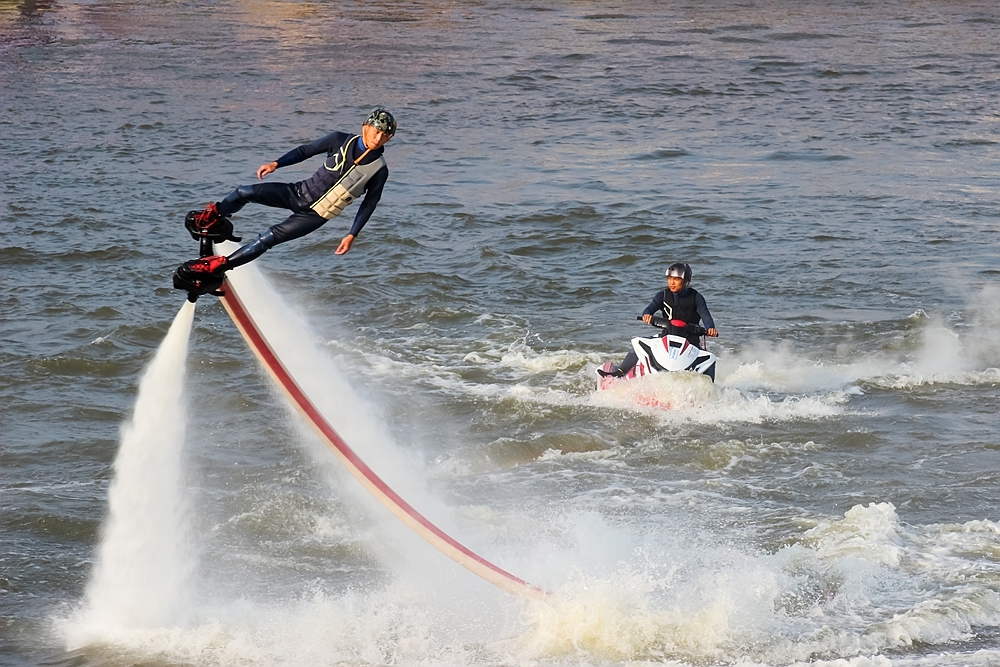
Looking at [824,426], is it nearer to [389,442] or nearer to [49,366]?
[389,442]

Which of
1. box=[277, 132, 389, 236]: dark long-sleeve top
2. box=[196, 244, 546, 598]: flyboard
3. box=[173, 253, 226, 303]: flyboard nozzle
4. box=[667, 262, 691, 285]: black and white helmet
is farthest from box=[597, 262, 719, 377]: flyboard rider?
box=[173, 253, 226, 303]: flyboard nozzle

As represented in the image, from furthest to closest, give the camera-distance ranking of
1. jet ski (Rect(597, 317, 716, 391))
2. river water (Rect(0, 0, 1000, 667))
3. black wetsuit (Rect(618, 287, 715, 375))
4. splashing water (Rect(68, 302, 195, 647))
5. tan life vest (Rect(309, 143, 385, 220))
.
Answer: black wetsuit (Rect(618, 287, 715, 375)), jet ski (Rect(597, 317, 716, 391)), river water (Rect(0, 0, 1000, 667)), splashing water (Rect(68, 302, 195, 647)), tan life vest (Rect(309, 143, 385, 220))

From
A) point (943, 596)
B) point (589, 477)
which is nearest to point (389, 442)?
point (589, 477)

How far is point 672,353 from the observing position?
15.8 meters

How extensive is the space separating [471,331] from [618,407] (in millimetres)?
3991

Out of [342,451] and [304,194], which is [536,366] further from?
[304,194]

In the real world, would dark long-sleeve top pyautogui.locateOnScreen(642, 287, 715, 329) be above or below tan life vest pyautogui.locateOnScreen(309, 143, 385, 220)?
below

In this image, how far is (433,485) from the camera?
14.1 meters

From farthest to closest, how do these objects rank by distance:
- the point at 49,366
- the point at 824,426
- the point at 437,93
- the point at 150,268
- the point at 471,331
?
1. the point at 437,93
2. the point at 150,268
3. the point at 471,331
4. the point at 49,366
5. the point at 824,426

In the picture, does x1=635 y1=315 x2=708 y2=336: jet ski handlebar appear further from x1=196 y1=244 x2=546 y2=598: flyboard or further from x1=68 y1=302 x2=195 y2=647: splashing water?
x1=68 y1=302 x2=195 y2=647: splashing water

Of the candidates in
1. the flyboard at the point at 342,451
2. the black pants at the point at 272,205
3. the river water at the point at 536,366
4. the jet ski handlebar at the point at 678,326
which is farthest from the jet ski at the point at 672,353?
the black pants at the point at 272,205

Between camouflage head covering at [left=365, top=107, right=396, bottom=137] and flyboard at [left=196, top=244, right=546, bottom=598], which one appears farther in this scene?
flyboard at [left=196, top=244, right=546, bottom=598]

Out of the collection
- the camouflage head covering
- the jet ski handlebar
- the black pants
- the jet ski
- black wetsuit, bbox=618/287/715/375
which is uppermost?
the camouflage head covering

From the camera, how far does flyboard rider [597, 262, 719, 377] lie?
15852mm
